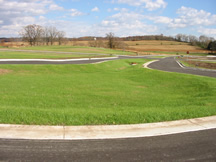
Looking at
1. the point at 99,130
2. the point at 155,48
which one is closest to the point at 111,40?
the point at 155,48

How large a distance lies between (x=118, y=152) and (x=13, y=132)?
2349mm

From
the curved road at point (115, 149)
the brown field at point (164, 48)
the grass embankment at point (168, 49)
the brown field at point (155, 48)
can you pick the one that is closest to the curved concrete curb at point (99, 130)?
the curved road at point (115, 149)

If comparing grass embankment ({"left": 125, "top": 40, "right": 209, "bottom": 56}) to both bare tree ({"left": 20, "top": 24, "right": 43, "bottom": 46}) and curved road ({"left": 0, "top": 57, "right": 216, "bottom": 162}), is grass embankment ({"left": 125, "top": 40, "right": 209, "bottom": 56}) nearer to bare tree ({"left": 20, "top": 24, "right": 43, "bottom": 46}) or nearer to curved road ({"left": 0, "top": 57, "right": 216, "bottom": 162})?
bare tree ({"left": 20, "top": 24, "right": 43, "bottom": 46})

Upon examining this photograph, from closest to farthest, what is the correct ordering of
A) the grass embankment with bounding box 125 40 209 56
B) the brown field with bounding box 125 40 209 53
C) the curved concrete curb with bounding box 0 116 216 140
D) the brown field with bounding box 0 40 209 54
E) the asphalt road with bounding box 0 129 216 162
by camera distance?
the asphalt road with bounding box 0 129 216 162 < the curved concrete curb with bounding box 0 116 216 140 < the grass embankment with bounding box 125 40 209 56 < the brown field with bounding box 0 40 209 54 < the brown field with bounding box 125 40 209 53

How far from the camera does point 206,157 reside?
12.0 ft

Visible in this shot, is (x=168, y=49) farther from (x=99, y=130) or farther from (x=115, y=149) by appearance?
(x=115, y=149)

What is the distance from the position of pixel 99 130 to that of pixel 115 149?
2.99ft

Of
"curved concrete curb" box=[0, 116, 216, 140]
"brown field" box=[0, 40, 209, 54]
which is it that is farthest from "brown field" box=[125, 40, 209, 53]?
"curved concrete curb" box=[0, 116, 216, 140]

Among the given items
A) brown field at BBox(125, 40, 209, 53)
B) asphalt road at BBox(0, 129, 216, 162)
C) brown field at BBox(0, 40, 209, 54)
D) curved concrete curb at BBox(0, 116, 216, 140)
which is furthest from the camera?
brown field at BBox(125, 40, 209, 53)

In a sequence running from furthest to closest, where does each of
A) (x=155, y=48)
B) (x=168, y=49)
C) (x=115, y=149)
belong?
(x=155, y=48), (x=168, y=49), (x=115, y=149)

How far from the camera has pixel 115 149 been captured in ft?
12.7

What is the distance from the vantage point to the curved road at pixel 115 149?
3.58 metres

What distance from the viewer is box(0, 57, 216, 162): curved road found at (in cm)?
358

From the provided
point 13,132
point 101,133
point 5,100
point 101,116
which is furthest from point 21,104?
point 101,133
